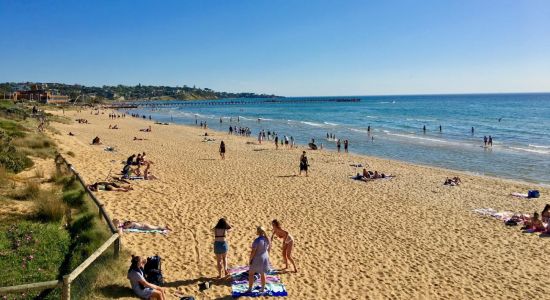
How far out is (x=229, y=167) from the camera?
22109 mm

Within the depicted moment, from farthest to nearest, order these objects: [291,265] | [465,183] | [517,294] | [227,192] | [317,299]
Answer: [465,183], [227,192], [291,265], [517,294], [317,299]

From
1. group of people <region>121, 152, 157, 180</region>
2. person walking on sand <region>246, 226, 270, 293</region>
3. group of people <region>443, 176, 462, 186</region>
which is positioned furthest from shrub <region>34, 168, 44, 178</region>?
group of people <region>443, 176, 462, 186</region>

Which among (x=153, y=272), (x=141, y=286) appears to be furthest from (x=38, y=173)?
(x=141, y=286)

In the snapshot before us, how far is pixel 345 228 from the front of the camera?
12266 mm

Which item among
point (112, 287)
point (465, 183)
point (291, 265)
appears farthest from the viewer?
point (465, 183)

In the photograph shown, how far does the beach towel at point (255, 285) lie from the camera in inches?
301

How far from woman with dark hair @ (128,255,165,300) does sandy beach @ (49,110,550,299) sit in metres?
0.60

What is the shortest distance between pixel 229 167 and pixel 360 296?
14808 mm

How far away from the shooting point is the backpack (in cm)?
754

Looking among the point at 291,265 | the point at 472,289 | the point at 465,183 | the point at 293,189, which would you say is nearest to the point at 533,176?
the point at 465,183

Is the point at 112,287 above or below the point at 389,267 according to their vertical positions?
above

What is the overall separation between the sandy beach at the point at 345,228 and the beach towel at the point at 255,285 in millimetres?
195

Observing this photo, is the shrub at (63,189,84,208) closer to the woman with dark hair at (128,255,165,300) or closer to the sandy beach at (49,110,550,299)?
the sandy beach at (49,110,550,299)

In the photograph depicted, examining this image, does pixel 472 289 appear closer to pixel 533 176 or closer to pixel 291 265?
pixel 291 265
